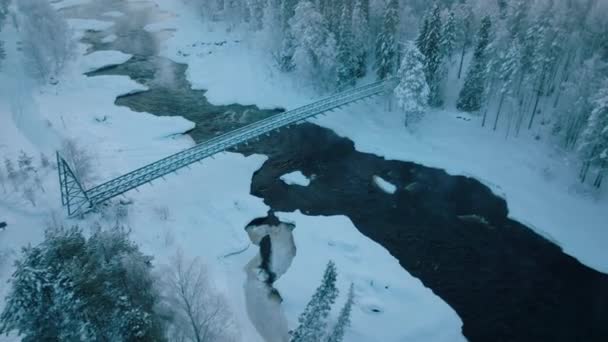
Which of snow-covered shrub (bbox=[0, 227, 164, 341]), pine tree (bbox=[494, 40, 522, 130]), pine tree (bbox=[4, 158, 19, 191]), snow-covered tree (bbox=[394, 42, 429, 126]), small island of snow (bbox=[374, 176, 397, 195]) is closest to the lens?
snow-covered shrub (bbox=[0, 227, 164, 341])

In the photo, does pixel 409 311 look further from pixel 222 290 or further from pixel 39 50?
pixel 39 50

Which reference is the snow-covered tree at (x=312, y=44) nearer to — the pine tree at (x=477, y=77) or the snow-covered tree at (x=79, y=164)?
the pine tree at (x=477, y=77)

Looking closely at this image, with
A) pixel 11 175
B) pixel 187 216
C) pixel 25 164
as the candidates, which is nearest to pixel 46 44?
pixel 25 164

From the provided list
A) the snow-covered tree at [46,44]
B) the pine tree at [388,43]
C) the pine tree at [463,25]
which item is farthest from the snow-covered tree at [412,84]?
the snow-covered tree at [46,44]

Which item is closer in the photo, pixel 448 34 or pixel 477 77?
pixel 477 77

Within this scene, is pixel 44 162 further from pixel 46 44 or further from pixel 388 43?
pixel 388 43

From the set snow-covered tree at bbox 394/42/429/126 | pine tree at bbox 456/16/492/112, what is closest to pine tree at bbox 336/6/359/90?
snow-covered tree at bbox 394/42/429/126

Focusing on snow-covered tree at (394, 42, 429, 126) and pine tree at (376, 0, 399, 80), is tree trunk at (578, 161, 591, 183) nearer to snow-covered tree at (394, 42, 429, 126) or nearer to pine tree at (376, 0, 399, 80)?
snow-covered tree at (394, 42, 429, 126)
